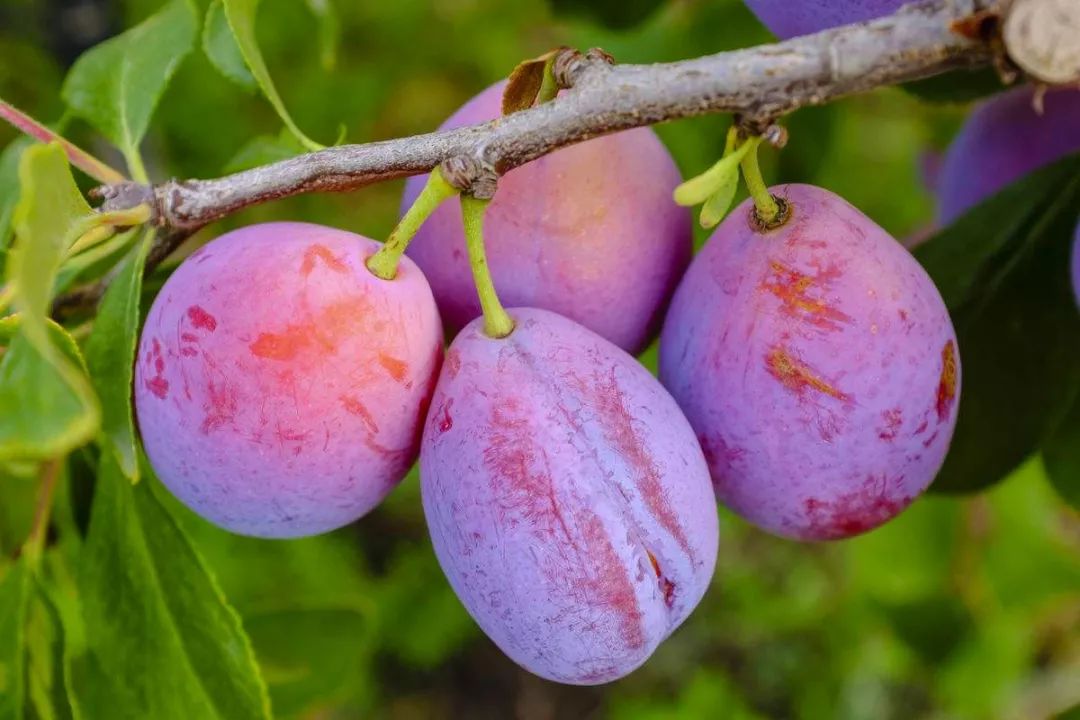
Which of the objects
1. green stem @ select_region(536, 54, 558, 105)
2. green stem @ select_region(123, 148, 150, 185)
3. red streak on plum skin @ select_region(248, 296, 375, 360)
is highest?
green stem @ select_region(536, 54, 558, 105)

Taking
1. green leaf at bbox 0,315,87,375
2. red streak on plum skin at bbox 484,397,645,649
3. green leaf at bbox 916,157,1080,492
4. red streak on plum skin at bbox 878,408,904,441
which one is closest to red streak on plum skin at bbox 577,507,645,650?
red streak on plum skin at bbox 484,397,645,649

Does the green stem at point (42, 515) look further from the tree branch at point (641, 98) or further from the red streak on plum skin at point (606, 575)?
the red streak on plum skin at point (606, 575)

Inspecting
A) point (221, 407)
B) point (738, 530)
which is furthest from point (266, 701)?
point (738, 530)

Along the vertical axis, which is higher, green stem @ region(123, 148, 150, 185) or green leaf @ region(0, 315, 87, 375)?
green leaf @ region(0, 315, 87, 375)

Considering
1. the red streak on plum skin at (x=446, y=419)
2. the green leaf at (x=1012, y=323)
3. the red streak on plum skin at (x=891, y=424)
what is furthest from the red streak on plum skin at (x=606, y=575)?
the green leaf at (x=1012, y=323)

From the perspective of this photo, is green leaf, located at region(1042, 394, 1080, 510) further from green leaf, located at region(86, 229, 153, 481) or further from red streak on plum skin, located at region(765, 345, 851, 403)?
green leaf, located at region(86, 229, 153, 481)

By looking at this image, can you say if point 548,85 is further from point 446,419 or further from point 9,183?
point 9,183
